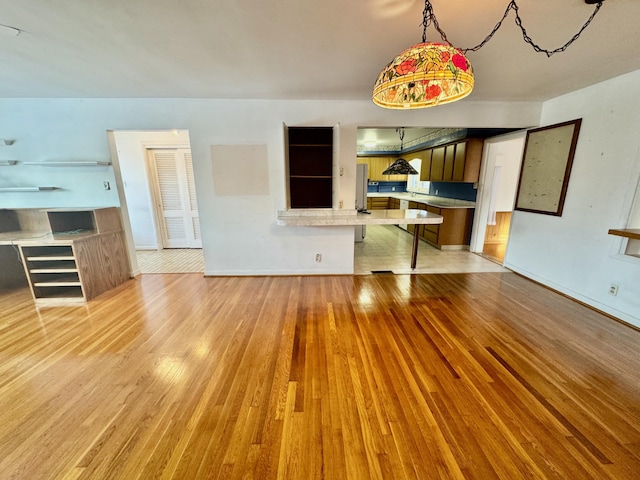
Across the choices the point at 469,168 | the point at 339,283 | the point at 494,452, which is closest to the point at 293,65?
the point at 339,283

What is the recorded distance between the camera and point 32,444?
51.8 inches

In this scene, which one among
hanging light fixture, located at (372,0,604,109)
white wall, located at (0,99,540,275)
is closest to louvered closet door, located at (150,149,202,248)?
white wall, located at (0,99,540,275)

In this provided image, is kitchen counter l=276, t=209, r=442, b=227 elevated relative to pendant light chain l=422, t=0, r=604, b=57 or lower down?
lower down

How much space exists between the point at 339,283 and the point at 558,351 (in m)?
2.27

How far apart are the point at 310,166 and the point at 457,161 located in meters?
3.10

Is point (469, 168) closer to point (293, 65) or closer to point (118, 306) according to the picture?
point (293, 65)

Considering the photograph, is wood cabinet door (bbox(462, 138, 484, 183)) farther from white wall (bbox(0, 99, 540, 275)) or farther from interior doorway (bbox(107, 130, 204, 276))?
interior doorway (bbox(107, 130, 204, 276))

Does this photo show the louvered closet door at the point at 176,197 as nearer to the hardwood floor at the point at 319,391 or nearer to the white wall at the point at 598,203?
the hardwood floor at the point at 319,391

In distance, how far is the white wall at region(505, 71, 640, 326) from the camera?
7.99ft

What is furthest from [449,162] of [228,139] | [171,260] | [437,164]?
[171,260]

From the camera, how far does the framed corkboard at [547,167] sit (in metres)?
3.00

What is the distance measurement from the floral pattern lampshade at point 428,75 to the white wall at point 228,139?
178 centimetres

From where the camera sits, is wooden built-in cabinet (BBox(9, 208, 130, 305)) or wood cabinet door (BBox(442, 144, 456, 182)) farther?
wood cabinet door (BBox(442, 144, 456, 182))

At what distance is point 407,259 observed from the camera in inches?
175
